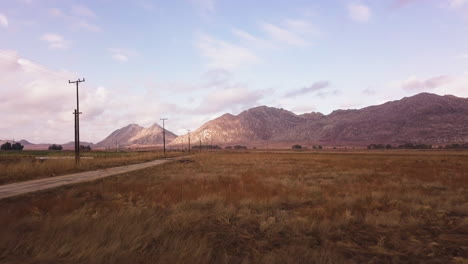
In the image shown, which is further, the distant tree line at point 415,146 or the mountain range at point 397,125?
the mountain range at point 397,125

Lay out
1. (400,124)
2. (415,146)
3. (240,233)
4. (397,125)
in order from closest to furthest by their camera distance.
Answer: (240,233)
(415,146)
(400,124)
(397,125)

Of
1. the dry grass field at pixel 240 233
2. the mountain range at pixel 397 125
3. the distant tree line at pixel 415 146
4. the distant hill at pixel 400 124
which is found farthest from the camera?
the mountain range at pixel 397 125

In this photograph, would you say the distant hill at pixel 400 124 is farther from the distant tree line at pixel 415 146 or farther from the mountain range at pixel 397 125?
the distant tree line at pixel 415 146

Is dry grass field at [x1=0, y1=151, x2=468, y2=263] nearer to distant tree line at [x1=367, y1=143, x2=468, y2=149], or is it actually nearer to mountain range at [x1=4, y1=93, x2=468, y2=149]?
distant tree line at [x1=367, y1=143, x2=468, y2=149]

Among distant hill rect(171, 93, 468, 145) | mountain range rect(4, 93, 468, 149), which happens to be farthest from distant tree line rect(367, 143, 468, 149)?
distant hill rect(171, 93, 468, 145)

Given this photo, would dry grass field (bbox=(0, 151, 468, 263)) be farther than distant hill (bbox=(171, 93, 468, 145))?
No

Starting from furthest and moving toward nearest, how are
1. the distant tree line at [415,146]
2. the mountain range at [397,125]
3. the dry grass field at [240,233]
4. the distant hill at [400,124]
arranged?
the mountain range at [397,125]
the distant hill at [400,124]
the distant tree line at [415,146]
the dry grass field at [240,233]

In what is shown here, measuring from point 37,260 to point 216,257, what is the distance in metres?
2.77

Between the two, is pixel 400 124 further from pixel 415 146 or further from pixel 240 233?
pixel 240 233

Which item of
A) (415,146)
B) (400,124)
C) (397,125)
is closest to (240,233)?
(415,146)

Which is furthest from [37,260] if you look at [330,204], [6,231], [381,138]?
[381,138]

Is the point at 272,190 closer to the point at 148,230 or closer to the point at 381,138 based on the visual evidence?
the point at 148,230

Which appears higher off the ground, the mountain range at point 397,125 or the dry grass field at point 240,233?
the mountain range at point 397,125

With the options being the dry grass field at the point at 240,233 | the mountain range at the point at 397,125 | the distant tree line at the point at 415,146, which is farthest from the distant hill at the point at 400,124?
the dry grass field at the point at 240,233
